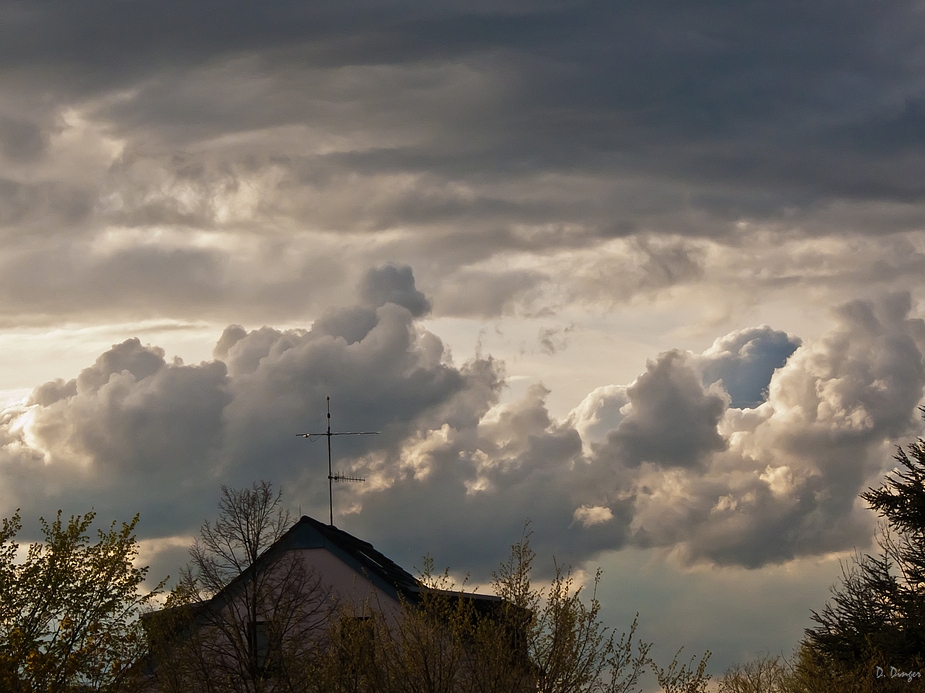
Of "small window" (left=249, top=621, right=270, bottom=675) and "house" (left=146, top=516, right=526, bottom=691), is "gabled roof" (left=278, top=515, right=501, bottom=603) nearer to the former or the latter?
"house" (left=146, top=516, right=526, bottom=691)

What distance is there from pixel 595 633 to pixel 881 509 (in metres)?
19.4

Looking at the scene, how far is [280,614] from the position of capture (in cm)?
3067

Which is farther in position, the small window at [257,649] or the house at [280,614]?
the small window at [257,649]

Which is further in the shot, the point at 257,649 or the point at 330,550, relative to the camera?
the point at 330,550

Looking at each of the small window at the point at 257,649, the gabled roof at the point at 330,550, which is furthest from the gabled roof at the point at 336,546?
the small window at the point at 257,649

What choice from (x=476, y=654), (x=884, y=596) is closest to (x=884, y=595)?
(x=884, y=596)

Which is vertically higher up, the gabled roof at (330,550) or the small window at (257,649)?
the gabled roof at (330,550)

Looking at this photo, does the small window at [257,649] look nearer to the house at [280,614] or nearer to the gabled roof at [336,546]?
the house at [280,614]

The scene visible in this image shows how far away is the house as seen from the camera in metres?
24.7

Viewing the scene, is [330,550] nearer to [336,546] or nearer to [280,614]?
[336,546]

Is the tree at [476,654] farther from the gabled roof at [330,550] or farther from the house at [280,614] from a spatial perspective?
the gabled roof at [330,550]

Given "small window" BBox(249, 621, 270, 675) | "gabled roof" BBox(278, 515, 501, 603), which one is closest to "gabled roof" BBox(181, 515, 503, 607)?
"gabled roof" BBox(278, 515, 501, 603)

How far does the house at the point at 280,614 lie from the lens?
2474 centimetres

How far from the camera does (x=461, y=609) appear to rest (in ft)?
68.7
